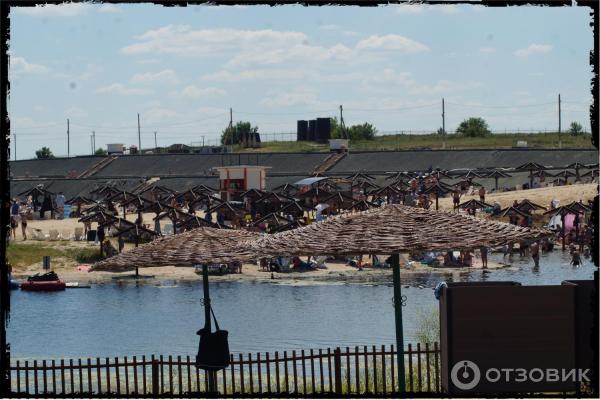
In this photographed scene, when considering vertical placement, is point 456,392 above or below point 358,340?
above

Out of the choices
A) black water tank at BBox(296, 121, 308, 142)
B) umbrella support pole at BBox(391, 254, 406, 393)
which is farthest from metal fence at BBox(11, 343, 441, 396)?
black water tank at BBox(296, 121, 308, 142)

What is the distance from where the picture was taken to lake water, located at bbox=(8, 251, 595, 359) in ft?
102

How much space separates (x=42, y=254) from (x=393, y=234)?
3637 cm

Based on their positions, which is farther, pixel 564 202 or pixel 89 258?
pixel 564 202

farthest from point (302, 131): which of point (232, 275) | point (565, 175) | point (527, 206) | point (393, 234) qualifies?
point (393, 234)

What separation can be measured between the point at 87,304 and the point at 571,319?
101ft

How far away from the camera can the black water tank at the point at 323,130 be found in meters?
106

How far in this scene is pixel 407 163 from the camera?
80.2 m

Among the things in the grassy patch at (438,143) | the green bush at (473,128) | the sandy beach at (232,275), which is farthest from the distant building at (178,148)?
the sandy beach at (232,275)

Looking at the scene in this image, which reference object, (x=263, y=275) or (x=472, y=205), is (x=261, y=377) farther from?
(x=472, y=205)

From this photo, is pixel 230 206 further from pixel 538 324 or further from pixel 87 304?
pixel 538 324

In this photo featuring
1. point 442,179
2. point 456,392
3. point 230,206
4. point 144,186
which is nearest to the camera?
point 456,392

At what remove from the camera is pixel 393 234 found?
13.2 m

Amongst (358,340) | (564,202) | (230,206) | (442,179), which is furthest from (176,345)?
(442,179)
